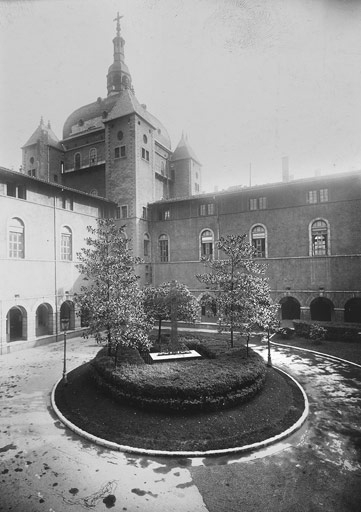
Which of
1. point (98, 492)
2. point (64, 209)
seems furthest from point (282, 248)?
point (98, 492)

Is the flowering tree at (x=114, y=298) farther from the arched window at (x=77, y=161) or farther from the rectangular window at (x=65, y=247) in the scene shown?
the arched window at (x=77, y=161)

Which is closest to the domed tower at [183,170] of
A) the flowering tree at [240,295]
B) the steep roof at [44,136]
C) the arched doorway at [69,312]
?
the steep roof at [44,136]

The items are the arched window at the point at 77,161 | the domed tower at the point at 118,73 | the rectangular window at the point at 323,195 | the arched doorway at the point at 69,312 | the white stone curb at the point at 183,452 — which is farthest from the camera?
the domed tower at the point at 118,73

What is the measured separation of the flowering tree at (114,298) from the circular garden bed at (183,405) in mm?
1501

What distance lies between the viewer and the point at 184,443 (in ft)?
30.0

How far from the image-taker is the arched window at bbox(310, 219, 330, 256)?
2514 cm

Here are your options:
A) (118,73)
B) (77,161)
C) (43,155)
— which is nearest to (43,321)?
(77,161)

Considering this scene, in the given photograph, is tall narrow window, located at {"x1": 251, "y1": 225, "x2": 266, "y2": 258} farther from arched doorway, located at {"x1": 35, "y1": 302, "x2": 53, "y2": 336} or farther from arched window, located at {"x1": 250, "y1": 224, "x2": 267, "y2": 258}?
arched doorway, located at {"x1": 35, "y1": 302, "x2": 53, "y2": 336}

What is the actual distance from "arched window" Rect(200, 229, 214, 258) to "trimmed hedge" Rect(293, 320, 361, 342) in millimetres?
10619

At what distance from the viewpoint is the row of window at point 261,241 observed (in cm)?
2522

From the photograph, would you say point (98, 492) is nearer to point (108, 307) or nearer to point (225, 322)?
point (108, 307)

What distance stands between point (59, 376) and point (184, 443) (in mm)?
9512

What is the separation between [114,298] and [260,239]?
684 inches

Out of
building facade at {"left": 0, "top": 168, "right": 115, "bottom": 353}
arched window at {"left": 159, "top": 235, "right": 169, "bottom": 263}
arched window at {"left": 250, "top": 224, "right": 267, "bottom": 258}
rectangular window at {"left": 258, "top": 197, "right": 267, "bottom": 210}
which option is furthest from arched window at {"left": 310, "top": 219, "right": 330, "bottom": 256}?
building facade at {"left": 0, "top": 168, "right": 115, "bottom": 353}
